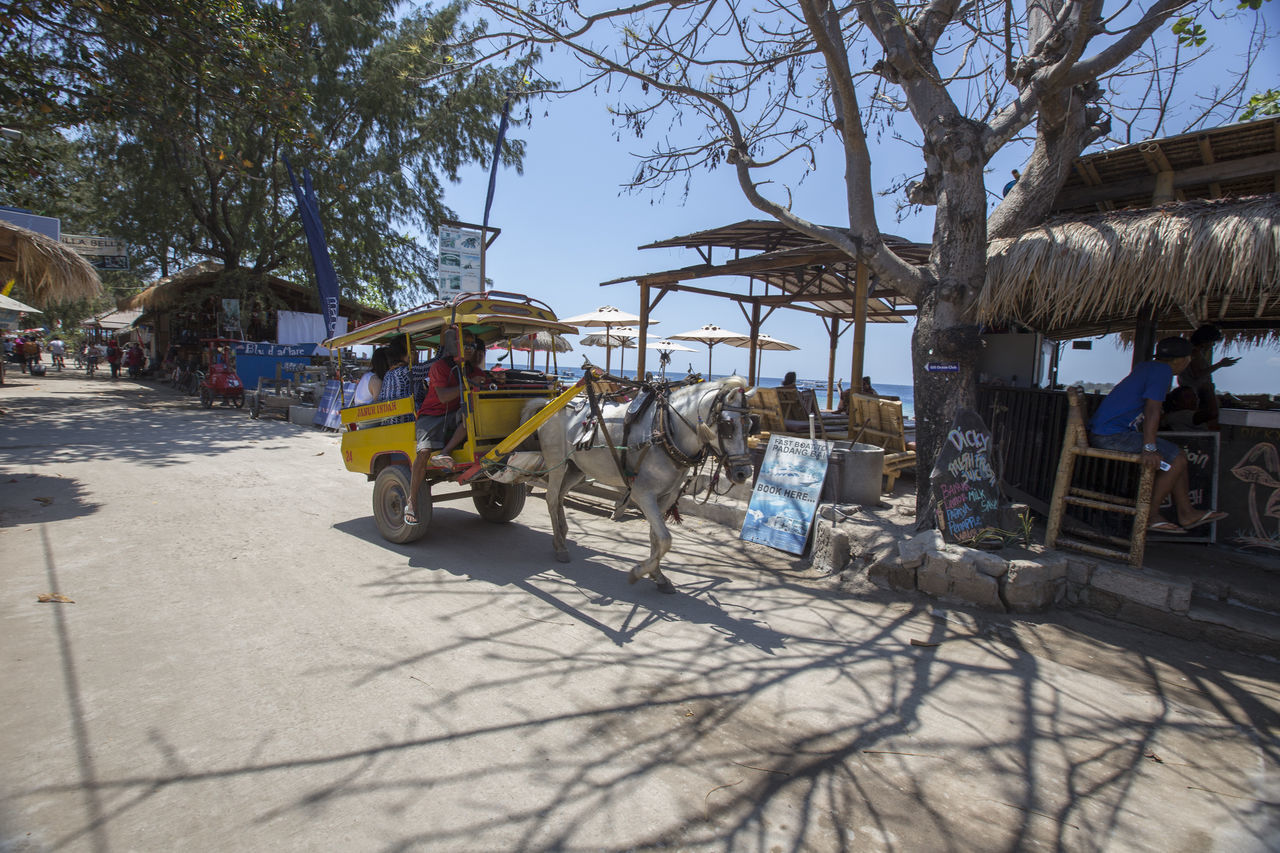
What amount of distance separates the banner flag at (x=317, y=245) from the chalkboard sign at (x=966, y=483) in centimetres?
1678

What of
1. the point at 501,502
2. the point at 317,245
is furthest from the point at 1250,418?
the point at 317,245

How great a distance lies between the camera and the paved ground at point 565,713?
252 centimetres

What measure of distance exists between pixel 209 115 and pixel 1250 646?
960 inches

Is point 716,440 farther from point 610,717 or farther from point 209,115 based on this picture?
point 209,115

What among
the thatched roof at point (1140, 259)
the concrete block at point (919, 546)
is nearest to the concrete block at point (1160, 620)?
the concrete block at point (919, 546)

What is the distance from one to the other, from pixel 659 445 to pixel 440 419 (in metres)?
2.26

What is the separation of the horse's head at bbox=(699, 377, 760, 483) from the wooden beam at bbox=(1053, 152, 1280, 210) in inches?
191

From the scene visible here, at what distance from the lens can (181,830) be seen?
2.35 metres

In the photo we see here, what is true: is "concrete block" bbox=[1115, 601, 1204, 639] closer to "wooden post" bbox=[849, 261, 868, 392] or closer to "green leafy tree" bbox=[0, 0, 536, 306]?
"wooden post" bbox=[849, 261, 868, 392]

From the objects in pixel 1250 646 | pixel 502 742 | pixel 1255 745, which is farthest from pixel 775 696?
pixel 1250 646

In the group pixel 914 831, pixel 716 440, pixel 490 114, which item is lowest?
pixel 914 831

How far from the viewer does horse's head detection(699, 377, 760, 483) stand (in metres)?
4.74

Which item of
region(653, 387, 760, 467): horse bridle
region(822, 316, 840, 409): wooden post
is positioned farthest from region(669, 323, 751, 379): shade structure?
region(653, 387, 760, 467): horse bridle

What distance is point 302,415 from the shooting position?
14898 millimetres
